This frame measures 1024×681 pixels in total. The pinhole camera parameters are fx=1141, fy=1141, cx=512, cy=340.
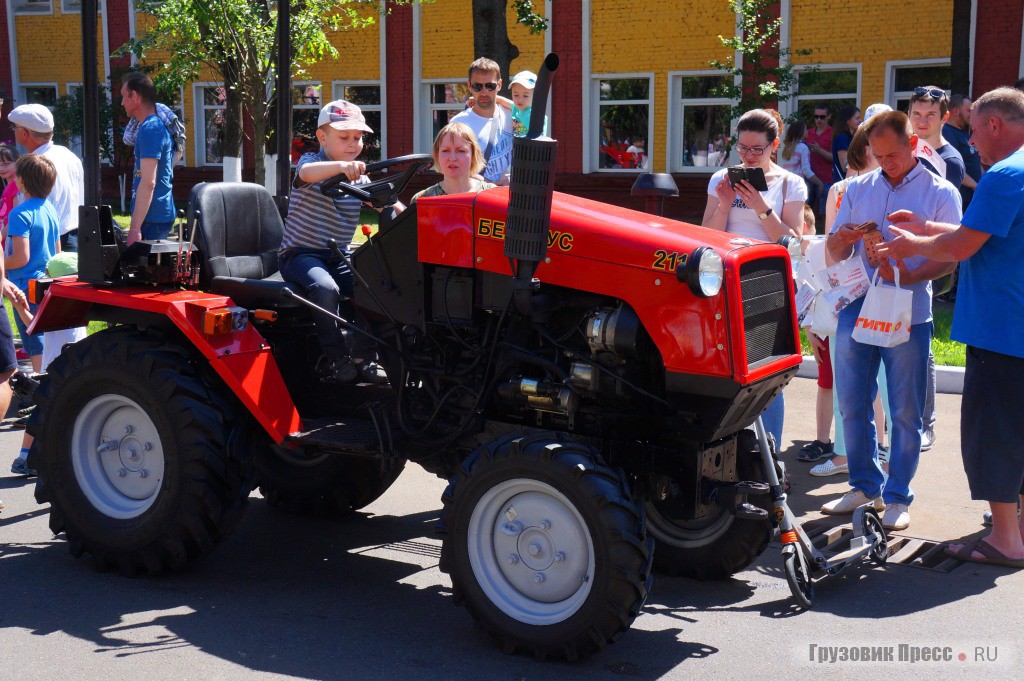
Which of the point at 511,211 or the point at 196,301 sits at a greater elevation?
the point at 511,211

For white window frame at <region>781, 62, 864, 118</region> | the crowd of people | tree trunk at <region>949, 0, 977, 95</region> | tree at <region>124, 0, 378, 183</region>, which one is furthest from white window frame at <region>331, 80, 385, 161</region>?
the crowd of people

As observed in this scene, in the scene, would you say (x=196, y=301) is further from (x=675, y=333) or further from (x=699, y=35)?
(x=699, y=35)

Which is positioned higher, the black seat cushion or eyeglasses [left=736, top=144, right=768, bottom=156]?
eyeglasses [left=736, top=144, right=768, bottom=156]

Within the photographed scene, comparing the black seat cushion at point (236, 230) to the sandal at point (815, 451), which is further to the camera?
the sandal at point (815, 451)

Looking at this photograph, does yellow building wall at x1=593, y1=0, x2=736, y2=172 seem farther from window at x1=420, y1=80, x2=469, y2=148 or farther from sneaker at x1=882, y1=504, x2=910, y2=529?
sneaker at x1=882, y1=504, x2=910, y2=529

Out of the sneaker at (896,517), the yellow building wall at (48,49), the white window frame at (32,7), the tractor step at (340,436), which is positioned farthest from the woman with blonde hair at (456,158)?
the white window frame at (32,7)

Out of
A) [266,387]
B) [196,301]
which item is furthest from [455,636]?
[196,301]

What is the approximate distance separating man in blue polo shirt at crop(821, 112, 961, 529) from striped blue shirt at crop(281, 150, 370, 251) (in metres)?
2.39

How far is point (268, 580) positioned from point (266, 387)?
809 millimetres

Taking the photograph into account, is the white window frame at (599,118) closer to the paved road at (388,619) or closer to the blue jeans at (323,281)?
the blue jeans at (323,281)

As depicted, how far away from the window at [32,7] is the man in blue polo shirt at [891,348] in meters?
26.5

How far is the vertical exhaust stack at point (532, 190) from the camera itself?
12.4ft

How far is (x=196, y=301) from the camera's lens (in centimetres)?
476

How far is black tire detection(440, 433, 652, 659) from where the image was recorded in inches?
149
